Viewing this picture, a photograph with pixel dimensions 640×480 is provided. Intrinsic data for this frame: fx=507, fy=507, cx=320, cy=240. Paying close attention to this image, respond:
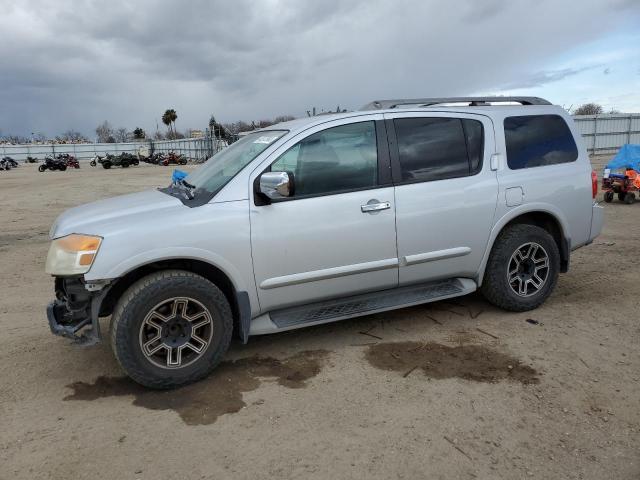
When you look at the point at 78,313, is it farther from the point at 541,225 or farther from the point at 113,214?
the point at 541,225

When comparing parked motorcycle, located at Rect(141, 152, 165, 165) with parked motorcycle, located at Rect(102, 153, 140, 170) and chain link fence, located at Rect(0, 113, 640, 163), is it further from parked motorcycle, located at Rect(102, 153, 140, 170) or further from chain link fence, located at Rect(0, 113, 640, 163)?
parked motorcycle, located at Rect(102, 153, 140, 170)

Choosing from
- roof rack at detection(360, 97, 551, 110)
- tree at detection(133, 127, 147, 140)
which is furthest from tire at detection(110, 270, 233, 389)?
tree at detection(133, 127, 147, 140)

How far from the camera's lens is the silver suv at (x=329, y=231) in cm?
352

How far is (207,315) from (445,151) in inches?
96.0

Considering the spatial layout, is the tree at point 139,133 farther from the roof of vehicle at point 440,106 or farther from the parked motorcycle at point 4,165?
the roof of vehicle at point 440,106

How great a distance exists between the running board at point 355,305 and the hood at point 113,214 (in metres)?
1.10

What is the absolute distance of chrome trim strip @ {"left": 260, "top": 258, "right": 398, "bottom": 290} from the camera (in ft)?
12.5

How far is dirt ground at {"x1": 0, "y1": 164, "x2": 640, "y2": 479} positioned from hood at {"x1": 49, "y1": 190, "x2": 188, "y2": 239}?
1167mm

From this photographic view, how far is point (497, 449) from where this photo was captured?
2.81m

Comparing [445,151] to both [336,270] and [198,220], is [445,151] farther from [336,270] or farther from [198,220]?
[198,220]

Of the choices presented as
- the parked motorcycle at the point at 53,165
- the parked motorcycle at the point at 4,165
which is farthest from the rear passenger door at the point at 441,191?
the parked motorcycle at the point at 4,165

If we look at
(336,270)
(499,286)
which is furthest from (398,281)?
(499,286)

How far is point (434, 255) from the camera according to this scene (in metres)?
4.31

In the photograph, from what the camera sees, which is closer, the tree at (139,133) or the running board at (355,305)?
the running board at (355,305)
